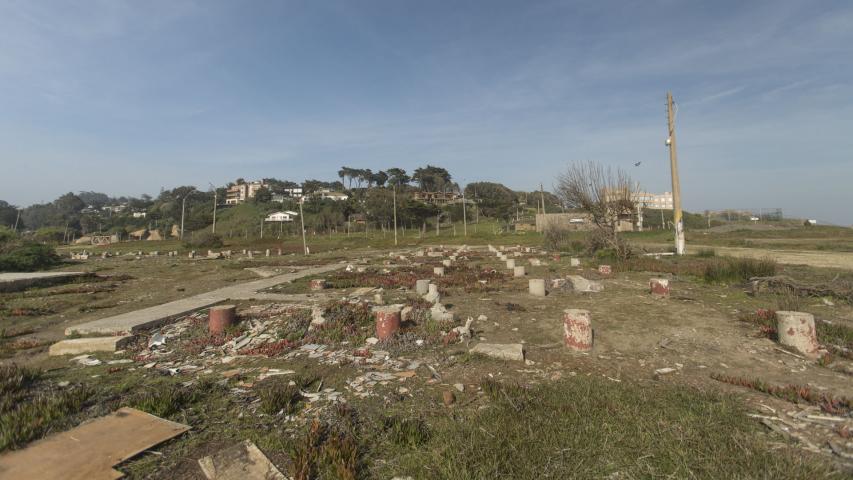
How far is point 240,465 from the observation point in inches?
124

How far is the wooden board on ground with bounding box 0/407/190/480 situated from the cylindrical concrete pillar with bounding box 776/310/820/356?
7851mm

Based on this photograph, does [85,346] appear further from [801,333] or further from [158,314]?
[801,333]

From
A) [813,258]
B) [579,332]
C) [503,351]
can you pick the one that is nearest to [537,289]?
[579,332]

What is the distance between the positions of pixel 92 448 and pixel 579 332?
19.4 ft

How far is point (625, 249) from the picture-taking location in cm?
1858

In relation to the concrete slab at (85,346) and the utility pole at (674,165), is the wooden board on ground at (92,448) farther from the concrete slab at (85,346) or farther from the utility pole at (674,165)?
the utility pole at (674,165)

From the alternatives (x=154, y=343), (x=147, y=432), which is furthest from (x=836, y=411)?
(x=154, y=343)

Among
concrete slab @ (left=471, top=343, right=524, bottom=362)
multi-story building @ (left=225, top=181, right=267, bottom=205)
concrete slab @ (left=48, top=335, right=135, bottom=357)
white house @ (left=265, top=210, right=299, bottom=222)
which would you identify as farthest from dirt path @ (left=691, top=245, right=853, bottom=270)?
multi-story building @ (left=225, top=181, right=267, bottom=205)

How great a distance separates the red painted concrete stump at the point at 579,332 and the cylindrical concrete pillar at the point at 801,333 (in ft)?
9.02

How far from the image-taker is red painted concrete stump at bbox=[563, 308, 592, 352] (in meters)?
5.84

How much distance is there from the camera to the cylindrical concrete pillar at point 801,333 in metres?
5.34

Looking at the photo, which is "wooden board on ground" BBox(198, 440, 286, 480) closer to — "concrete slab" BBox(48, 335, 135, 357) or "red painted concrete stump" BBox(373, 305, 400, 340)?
"red painted concrete stump" BBox(373, 305, 400, 340)

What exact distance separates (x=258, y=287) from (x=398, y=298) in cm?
613

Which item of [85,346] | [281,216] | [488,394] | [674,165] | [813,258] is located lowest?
[813,258]
